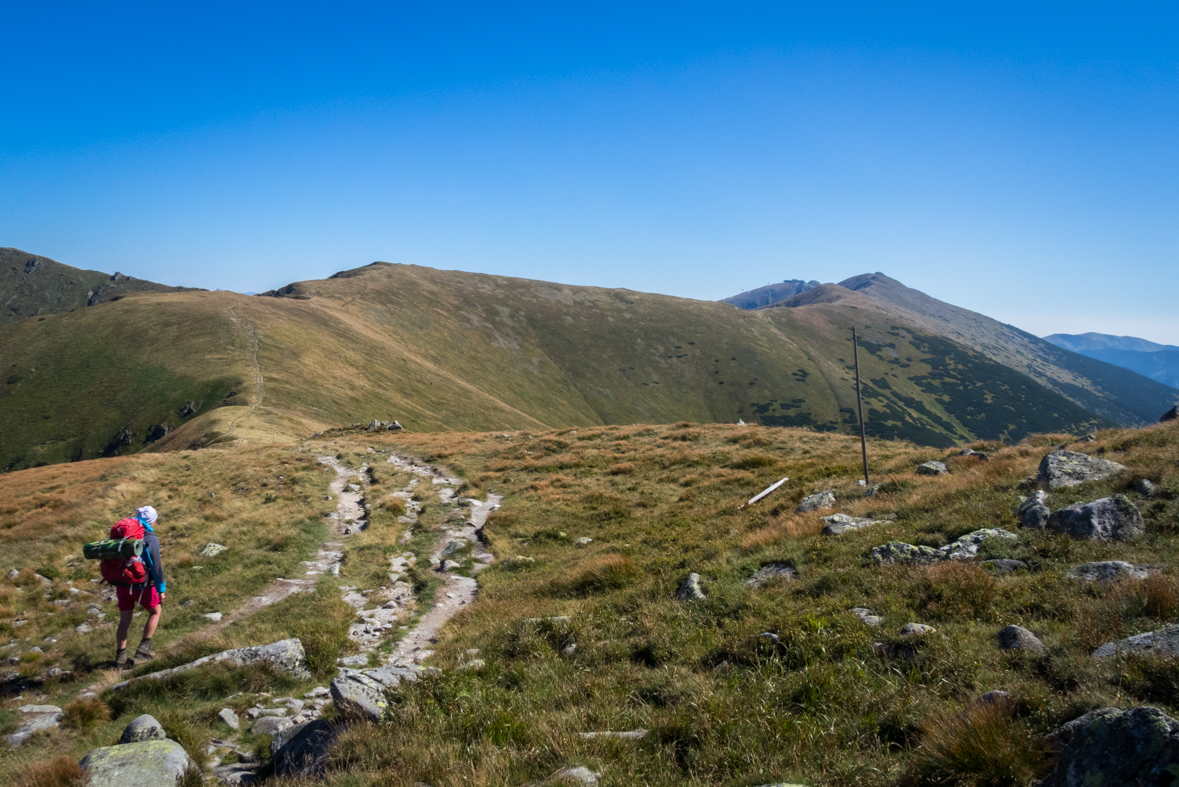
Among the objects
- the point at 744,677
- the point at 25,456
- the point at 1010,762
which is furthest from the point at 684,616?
the point at 25,456

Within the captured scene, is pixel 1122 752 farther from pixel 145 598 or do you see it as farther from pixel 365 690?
pixel 145 598

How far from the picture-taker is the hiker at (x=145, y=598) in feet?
37.4

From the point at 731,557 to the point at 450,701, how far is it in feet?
25.4

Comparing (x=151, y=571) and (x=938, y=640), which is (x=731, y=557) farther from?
(x=151, y=571)

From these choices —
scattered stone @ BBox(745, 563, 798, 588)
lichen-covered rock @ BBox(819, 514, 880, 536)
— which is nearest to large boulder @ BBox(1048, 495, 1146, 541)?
lichen-covered rock @ BBox(819, 514, 880, 536)

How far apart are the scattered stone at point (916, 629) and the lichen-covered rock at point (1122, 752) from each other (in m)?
2.97

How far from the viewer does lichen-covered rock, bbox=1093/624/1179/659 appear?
5.79 meters

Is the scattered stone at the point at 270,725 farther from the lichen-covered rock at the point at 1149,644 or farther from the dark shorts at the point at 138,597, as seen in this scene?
the lichen-covered rock at the point at 1149,644

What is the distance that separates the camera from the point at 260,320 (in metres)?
117

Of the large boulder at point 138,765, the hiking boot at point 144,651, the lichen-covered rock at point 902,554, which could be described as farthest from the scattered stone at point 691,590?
the hiking boot at point 144,651

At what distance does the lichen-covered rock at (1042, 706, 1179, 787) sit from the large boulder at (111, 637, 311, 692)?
1118 centimetres

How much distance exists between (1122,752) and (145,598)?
15.7m

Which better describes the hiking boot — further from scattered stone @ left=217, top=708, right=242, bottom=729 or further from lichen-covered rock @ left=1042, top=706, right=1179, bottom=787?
lichen-covered rock @ left=1042, top=706, right=1179, bottom=787

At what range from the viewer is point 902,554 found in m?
10.7
